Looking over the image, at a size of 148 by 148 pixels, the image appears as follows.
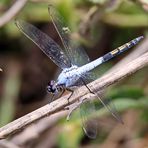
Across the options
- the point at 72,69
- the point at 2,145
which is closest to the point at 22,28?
the point at 72,69

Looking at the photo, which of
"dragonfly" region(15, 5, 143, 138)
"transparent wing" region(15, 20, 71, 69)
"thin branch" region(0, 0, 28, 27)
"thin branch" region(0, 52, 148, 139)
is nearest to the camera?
"thin branch" region(0, 52, 148, 139)

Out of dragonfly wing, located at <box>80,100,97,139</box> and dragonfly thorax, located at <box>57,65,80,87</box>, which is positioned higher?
dragonfly thorax, located at <box>57,65,80,87</box>

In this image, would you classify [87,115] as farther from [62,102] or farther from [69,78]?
[62,102]

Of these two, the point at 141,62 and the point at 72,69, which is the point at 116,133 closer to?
the point at 72,69

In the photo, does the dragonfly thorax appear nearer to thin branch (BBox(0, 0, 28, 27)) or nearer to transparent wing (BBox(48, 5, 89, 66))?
transparent wing (BBox(48, 5, 89, 66))

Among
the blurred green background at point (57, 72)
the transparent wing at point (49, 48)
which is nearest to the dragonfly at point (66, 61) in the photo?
the transparent wing at point (49, 48)

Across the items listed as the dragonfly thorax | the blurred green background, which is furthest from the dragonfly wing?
the blurred green background
